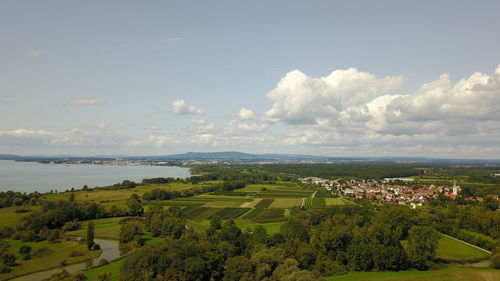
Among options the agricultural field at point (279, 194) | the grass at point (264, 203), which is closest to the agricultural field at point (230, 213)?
the grass at point (264, 203)

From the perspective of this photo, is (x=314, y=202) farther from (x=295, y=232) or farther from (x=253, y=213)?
(x=295, y=232)

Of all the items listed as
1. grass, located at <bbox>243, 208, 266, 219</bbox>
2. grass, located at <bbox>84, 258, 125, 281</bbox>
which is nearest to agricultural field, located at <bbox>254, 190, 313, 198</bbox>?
grass, located at <bbox>243, 208, 266, 219</bbox>

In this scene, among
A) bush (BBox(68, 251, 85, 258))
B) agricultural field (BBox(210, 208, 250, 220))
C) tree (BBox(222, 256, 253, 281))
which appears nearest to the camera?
tree (BBox(222, 256, 253, 281))

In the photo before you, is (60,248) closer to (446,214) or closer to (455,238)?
(455,238)

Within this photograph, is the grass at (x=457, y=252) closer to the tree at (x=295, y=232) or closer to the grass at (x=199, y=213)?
the tree at (x=295, y=232)

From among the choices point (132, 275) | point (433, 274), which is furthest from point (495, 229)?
point (132, 275)

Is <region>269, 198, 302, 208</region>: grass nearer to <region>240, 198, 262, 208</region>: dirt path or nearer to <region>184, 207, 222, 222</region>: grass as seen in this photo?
<region>240, 198, 262, 208</region>: dirt path
